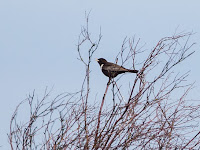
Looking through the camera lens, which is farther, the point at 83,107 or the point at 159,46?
the point at 159,46

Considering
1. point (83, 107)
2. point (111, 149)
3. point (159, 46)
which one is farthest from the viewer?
point (159, 46)

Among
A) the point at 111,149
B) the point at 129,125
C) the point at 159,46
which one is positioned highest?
the point at 159,46

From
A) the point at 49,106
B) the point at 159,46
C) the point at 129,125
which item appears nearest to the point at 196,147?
the point at 129,125

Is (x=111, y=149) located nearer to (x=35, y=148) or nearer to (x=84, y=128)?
(x=84, y=128)

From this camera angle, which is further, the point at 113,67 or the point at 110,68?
the point at 110,68

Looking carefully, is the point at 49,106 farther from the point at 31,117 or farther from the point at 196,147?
the point at 196,147

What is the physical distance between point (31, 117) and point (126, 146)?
112 centimetres

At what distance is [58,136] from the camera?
4.72m

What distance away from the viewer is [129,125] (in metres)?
4.87

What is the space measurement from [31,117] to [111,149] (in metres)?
0.98

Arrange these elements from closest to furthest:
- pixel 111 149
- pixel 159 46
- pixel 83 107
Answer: pixel 111 149 → pixel 83 107 → pixel 159 46

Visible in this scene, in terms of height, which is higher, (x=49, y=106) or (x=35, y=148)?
(x=49, y=106)

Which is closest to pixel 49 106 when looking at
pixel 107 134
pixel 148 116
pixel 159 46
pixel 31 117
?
pixel 31 117

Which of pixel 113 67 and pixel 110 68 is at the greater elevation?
pixel 110 68
